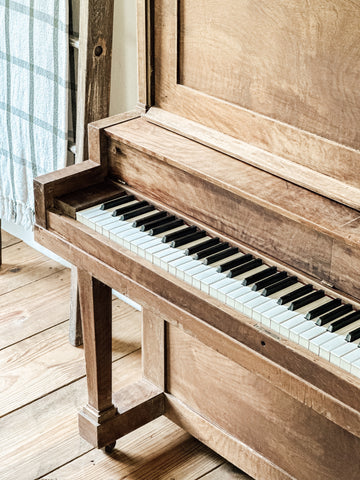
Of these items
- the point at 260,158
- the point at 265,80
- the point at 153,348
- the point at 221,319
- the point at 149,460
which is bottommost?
the point at 149,460

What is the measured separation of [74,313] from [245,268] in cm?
120

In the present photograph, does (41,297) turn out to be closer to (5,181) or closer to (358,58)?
(5,181)

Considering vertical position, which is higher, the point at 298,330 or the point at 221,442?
the point at 298,330

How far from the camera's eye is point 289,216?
68.2 inches

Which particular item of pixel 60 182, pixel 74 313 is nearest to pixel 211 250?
pixel 60 182

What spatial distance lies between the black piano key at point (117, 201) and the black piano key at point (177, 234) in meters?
0.21

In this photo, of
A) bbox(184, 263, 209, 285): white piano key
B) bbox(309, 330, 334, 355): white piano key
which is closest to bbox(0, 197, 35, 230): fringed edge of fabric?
bbox(184, 263, 209, 285): white piano key

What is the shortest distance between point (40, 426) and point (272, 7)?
1467mm

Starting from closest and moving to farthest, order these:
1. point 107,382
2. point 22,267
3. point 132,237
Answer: point 132,237 → point 107,382 → point 22,267

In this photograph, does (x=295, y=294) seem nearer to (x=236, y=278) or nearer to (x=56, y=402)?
(x=236, y=278)

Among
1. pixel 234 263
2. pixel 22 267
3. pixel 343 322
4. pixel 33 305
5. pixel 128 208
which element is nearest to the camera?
pixel 343 322

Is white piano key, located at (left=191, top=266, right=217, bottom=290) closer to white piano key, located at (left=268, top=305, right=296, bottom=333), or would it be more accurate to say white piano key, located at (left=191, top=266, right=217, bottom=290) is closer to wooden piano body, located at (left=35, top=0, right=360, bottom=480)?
wooden piano body, located at (left=35, top=0, right=360, bottom=480)

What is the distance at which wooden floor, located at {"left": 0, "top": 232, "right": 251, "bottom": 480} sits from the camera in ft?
7.89

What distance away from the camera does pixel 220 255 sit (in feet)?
6.09
